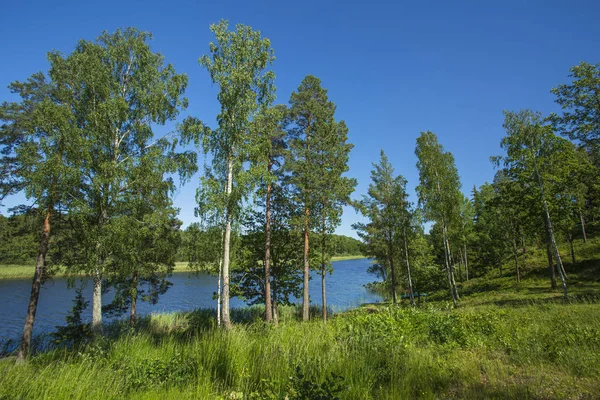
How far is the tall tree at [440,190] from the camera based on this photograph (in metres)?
20.4

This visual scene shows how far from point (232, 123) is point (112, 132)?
17.9 ft

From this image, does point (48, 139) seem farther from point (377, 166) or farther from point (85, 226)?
point (377, 166)

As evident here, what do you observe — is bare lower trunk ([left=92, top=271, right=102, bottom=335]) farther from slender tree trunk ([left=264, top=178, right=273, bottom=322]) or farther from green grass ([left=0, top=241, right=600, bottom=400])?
slender tree trunk ([left=264, top=178, right=273, bottom=322])

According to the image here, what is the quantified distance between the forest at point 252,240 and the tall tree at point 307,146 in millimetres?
132

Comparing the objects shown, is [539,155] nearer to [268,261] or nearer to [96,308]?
[268,261]

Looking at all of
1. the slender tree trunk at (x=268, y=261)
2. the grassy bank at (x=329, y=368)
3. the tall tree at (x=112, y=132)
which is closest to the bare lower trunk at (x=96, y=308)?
the tall tree at (x=112, y=132)

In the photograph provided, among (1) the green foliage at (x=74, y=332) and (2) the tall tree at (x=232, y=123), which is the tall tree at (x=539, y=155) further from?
(1) the green foliage at (x=74, y=332)

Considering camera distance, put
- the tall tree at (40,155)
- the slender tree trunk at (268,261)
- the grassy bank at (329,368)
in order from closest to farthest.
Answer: the grassy bank at (329,368) → the tall tree at (40,155) → the slender tree trunk at (268,261)

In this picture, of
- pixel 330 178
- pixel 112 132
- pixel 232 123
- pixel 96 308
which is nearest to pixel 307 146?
pixel 330 178

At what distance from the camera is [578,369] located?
5328 millimetres

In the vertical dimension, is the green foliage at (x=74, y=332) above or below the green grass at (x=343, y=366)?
below

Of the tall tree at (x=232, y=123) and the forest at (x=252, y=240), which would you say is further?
the tall tree at (x=232, y=123)

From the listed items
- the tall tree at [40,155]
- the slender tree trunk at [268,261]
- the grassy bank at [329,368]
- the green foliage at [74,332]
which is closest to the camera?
the grassy bank at [329,368]

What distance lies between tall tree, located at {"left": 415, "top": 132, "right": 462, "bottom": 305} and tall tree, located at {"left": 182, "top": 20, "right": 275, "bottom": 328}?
13.4 meters
